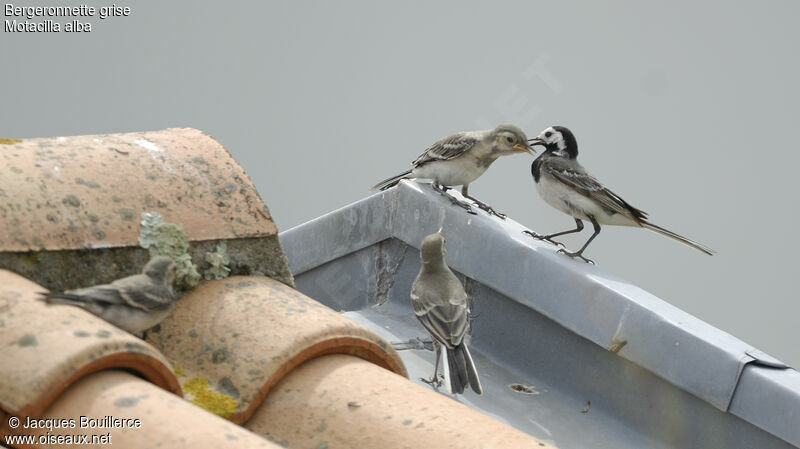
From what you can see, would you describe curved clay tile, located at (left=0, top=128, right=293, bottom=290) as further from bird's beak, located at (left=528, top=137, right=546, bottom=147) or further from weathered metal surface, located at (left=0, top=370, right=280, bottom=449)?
bird's beak, located at (left=528, top=137, right=546, bottom=147)

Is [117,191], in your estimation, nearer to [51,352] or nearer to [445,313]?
[51,352]

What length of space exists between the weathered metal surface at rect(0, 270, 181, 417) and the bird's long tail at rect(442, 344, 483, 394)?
1753mm

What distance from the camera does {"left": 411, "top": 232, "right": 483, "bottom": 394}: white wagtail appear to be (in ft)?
13.8

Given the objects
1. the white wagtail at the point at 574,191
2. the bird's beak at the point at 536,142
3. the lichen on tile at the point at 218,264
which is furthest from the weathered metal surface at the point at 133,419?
the bird's beak at the point at 536,142

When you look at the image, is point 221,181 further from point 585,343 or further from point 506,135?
point 506,135

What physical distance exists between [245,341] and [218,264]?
376 mm

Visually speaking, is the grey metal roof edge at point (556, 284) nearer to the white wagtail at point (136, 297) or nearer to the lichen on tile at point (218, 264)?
the lichen on tile at point (218, 264)

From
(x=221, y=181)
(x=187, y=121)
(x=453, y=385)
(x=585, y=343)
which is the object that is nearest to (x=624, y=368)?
(x=585, y=343)

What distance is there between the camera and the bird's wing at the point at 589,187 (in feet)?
19.8

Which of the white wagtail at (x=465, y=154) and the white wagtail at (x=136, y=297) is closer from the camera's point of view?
the white wagtail at (x=136, y=297)

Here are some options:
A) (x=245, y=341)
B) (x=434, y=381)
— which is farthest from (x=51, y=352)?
(x=434, y=381)

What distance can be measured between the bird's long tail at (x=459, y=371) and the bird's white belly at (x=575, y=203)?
6.66ft

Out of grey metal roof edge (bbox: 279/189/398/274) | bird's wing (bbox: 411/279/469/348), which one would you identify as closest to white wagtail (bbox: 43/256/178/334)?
bird's wing (bbox: 411/279/469/348)

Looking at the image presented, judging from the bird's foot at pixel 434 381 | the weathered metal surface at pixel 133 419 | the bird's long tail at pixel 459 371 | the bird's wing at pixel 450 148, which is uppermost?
the weathered metal surface at pixel 133 419
